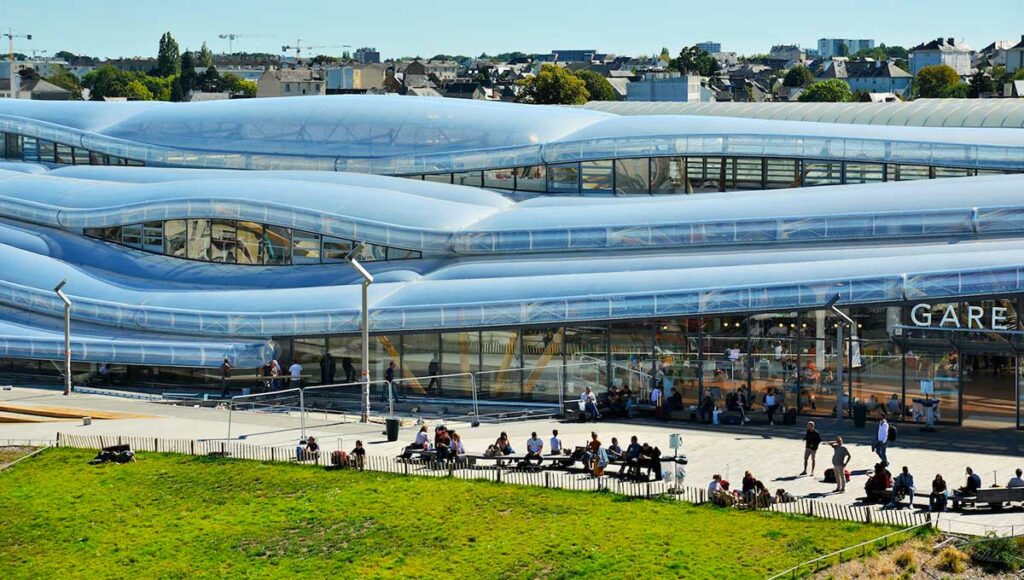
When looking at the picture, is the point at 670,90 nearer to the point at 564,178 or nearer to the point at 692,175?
the point at 564,178

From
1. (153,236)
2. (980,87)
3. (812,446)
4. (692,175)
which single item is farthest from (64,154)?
(980,87)

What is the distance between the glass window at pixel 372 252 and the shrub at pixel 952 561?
29.9m

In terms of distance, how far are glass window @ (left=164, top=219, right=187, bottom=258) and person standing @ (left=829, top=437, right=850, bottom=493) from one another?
105ft

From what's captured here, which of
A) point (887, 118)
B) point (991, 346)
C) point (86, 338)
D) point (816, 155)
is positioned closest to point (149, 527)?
point (86, 338)

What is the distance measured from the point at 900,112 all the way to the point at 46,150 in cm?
3966

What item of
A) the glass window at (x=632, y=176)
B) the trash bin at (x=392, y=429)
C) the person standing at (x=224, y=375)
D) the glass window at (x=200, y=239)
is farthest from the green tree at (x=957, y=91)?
the trash bin at (x=392, y=429)

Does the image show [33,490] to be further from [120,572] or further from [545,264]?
[545,264]

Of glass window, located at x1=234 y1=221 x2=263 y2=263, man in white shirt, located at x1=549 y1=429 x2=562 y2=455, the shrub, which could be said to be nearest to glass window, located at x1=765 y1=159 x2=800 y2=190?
glass window, located at x1=234 y1=221 x2=263 y2=263

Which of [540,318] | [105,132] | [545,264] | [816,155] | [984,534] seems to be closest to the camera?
[984,534]

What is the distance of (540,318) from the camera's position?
54.5 meters

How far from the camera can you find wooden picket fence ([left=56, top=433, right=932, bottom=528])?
127 ft

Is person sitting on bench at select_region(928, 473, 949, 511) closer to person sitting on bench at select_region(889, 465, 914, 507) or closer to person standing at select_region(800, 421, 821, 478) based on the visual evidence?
person sitting on bench at select_region(889, 465, 914, 507)

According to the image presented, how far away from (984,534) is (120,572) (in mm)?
19918

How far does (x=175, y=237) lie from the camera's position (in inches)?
2569
